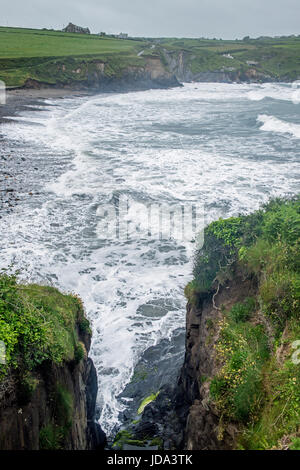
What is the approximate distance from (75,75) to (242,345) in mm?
74283

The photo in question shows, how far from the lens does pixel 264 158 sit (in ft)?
107

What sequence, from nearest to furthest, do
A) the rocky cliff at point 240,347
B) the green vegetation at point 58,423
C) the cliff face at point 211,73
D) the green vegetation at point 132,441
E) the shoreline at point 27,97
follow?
the rocky cliff at point 240,347 < the green vegetation at point 58,423 < the green vegetation at point 132,441 < the shoreline at point 27,97 < the cliff face at point 211,73

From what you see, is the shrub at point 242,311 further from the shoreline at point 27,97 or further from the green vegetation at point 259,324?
the shoreline at point 27,97

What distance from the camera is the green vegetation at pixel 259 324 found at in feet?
20.2

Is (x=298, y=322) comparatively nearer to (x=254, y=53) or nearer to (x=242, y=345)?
(x=242, y=345)

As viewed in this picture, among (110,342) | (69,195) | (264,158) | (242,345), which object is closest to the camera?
(242,345)

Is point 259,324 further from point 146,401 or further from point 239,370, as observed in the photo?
point 146,401

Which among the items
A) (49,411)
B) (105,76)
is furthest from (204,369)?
(105,76)

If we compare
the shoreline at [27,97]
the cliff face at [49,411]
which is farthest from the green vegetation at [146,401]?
the shoreline at [27,97]

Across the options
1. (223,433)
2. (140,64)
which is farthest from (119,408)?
(140,64)

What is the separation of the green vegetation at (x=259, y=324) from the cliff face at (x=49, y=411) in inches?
120

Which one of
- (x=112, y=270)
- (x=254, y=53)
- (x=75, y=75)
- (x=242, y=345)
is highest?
(x=254, y=53)

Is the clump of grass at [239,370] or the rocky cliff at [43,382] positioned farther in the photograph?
the clump of grass at [239,370]

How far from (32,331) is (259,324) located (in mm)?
4923
